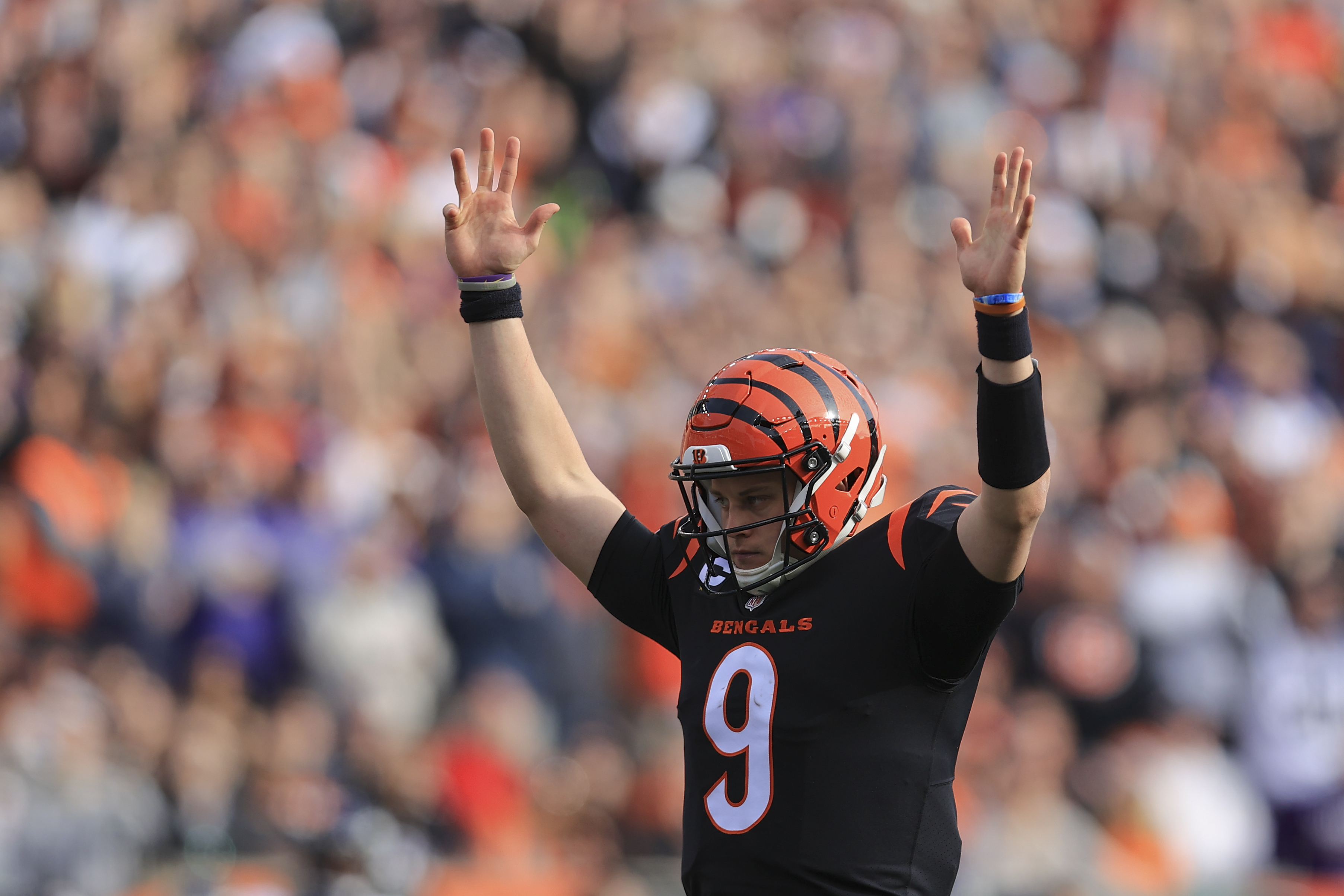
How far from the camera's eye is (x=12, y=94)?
38.9 feet

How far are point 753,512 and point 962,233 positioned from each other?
31.9 inches

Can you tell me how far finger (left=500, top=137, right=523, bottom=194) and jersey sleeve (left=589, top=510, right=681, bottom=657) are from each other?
0.93m

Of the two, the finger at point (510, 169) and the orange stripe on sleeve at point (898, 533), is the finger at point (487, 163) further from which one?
the orange stripe on sleeve at point (898, 533)

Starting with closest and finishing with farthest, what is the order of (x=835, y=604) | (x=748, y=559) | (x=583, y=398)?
1. (x=835, y=604)
2. (x=748, y=559)
3. (x=583, y=398)

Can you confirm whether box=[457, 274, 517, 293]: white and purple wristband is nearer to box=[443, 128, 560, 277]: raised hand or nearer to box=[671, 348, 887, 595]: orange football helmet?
box=[443, 128, 560, 277]: raised hand

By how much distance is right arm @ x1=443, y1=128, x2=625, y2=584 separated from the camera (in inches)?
165

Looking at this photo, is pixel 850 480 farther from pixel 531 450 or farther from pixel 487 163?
pixel 487 163

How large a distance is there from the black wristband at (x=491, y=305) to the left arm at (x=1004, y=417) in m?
1.33

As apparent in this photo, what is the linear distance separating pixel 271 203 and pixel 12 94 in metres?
2.52

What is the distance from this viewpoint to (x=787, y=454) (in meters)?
3.66

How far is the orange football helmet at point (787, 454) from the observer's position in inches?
145

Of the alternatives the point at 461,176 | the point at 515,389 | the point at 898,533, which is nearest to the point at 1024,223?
the point at 898,533

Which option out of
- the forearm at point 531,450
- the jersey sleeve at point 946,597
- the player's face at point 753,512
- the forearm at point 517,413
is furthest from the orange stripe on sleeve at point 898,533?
the forearm at point 517,413

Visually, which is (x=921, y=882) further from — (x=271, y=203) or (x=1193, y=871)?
(x=271, y=203)
